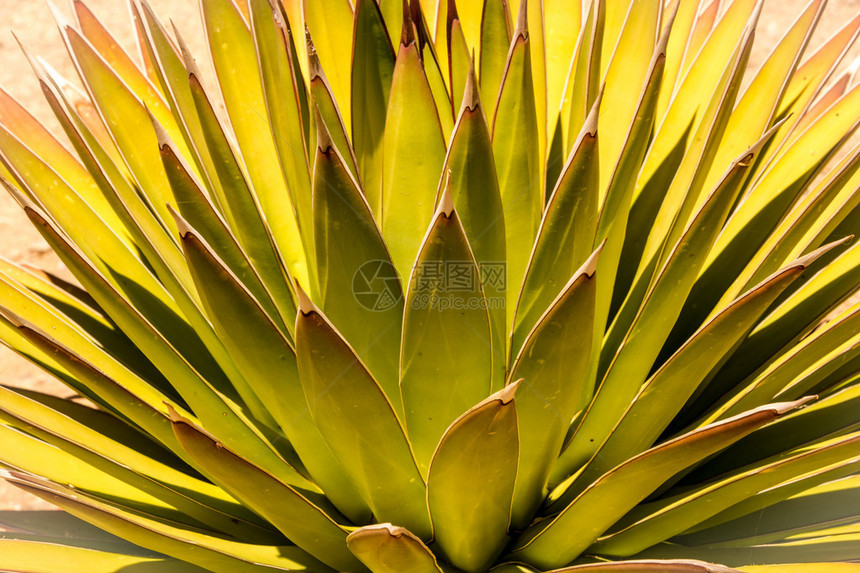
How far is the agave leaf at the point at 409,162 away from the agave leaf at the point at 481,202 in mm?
79

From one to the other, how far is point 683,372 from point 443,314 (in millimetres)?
334

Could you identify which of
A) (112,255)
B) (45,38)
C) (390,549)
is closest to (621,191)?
(390,549)

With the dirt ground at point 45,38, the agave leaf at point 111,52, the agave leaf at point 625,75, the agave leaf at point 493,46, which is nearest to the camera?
the agave leaf at point 493,46

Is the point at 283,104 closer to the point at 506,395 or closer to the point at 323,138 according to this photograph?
the point at 323,138

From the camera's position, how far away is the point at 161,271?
44.9 inches

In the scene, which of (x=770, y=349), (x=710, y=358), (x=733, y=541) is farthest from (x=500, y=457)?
(x=770, y=349)

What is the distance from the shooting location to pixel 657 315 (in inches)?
39.8

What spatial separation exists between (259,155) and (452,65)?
0.42m

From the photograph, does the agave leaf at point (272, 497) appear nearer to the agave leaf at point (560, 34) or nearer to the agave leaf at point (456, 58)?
the agave leaf at point (456, 58)

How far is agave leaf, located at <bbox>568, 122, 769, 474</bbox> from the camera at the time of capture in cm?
94

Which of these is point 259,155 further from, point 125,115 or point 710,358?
point 710,358

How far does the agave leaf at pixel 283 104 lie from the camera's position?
1.14 meters

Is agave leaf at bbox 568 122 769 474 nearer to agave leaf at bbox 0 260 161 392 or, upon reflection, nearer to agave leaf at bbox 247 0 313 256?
agave leaf at bbox 247 0 313 256

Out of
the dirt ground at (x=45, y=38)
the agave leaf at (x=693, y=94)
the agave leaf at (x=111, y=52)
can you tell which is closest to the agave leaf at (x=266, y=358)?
the agave leaf at (x=693, y=94)
